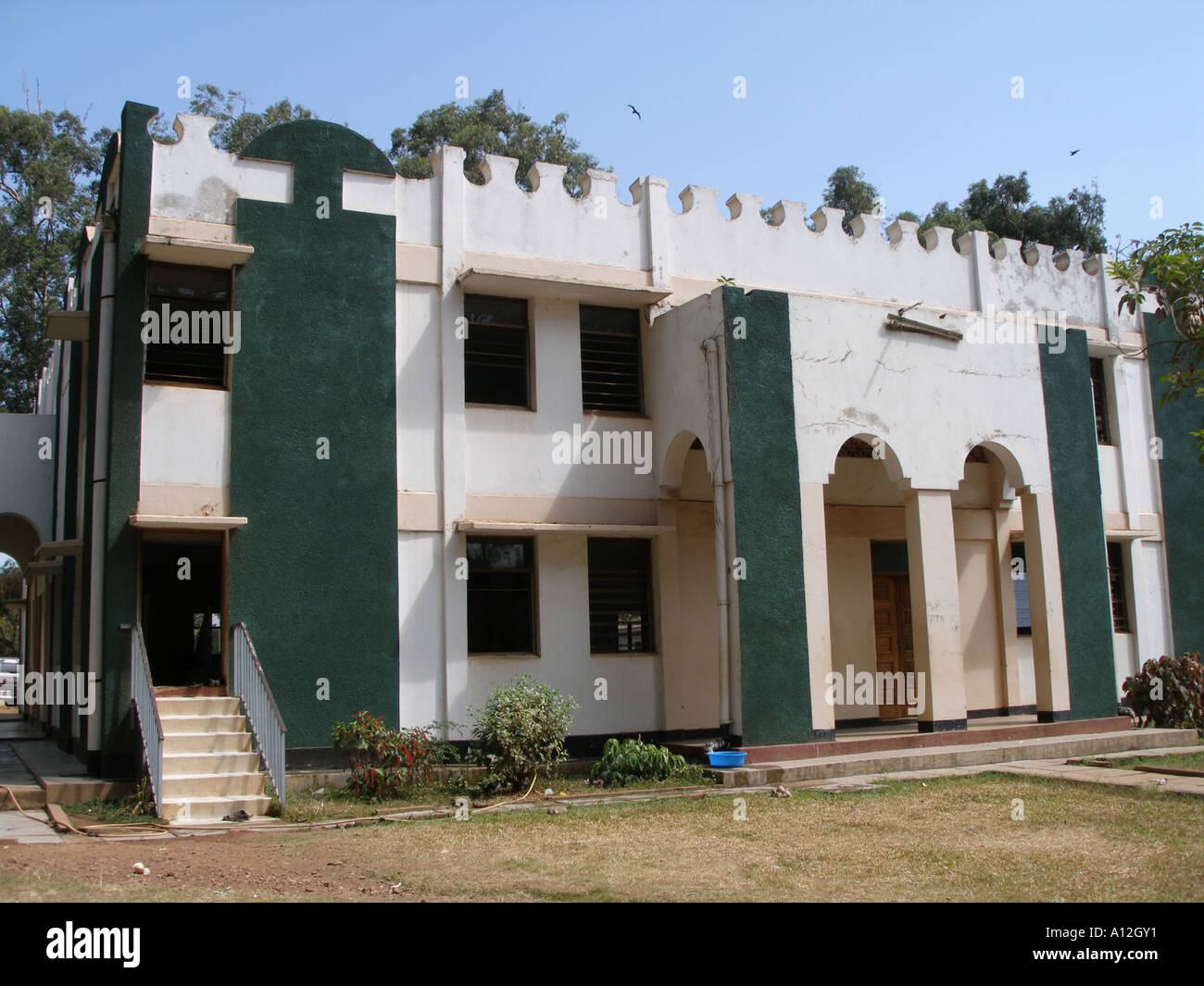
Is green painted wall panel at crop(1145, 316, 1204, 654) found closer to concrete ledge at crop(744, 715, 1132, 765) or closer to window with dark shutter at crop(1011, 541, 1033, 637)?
window with dark shutter at crop(1011, 541, 1033, 637)

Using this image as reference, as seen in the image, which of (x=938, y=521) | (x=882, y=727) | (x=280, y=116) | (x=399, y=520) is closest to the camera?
(x=399, y=520)

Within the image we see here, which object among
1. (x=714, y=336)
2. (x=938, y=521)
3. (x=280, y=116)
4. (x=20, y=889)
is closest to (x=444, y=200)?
(x=714, y=336)

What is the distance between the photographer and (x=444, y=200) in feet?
45.4

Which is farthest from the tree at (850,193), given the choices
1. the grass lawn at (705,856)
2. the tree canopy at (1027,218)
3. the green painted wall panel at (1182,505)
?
the grass lawn at (705,856)

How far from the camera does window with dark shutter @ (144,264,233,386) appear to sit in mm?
12375

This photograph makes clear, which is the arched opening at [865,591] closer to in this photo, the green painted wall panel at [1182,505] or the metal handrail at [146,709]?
the green painted wall panel at [1182,505]

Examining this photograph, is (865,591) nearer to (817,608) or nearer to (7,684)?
(817,608)

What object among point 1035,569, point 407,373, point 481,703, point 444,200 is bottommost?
point 481,703

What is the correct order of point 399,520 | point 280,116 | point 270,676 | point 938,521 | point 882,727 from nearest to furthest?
1. point 270,676
2. point 399,520
3. point 938,521
4. point 882,727
5. point 280,116

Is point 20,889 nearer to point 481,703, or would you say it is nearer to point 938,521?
point 481,703

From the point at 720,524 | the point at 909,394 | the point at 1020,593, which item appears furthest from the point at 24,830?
the point at 1020,593

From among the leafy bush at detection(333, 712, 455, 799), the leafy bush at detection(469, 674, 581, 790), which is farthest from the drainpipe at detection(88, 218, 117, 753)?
the leafy bush at detection(469, 674, 581, 790)

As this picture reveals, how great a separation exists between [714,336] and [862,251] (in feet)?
13.8

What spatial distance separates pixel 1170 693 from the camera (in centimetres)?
1591
